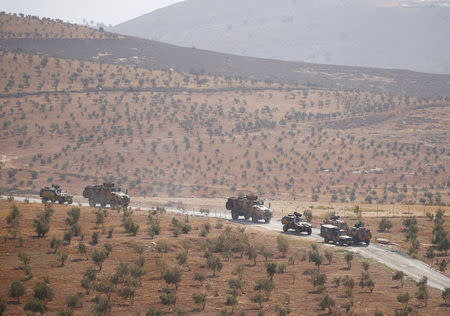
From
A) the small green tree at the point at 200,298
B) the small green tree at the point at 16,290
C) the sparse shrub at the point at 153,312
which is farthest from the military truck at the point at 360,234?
the small green tree at the point at 16,290

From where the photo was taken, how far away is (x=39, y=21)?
520 feet

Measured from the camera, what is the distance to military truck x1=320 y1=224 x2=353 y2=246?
4306cm

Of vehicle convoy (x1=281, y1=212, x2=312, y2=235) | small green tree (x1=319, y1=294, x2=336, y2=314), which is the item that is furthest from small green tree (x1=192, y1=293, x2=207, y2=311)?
vehicle convoy (x1=281, y1=212, x2=312, y2=235)

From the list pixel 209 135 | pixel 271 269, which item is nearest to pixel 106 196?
pixel 271 269

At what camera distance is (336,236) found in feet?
142

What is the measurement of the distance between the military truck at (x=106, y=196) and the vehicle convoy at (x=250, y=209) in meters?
10.4

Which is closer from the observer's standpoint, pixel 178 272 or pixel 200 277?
pixel 178 272

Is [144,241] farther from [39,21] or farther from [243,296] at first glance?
[39,21]

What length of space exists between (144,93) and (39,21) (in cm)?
5719

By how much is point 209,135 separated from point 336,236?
217 ft

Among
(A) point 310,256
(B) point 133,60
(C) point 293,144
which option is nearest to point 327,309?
(A) point 310,256

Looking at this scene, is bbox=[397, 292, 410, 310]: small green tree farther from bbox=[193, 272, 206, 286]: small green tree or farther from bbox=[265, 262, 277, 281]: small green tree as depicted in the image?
bbox=[193, 272, 206, 286]: small green tree

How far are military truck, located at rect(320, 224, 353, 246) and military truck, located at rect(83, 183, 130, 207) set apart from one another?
20.4 meters

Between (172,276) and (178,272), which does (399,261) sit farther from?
(172,276)
